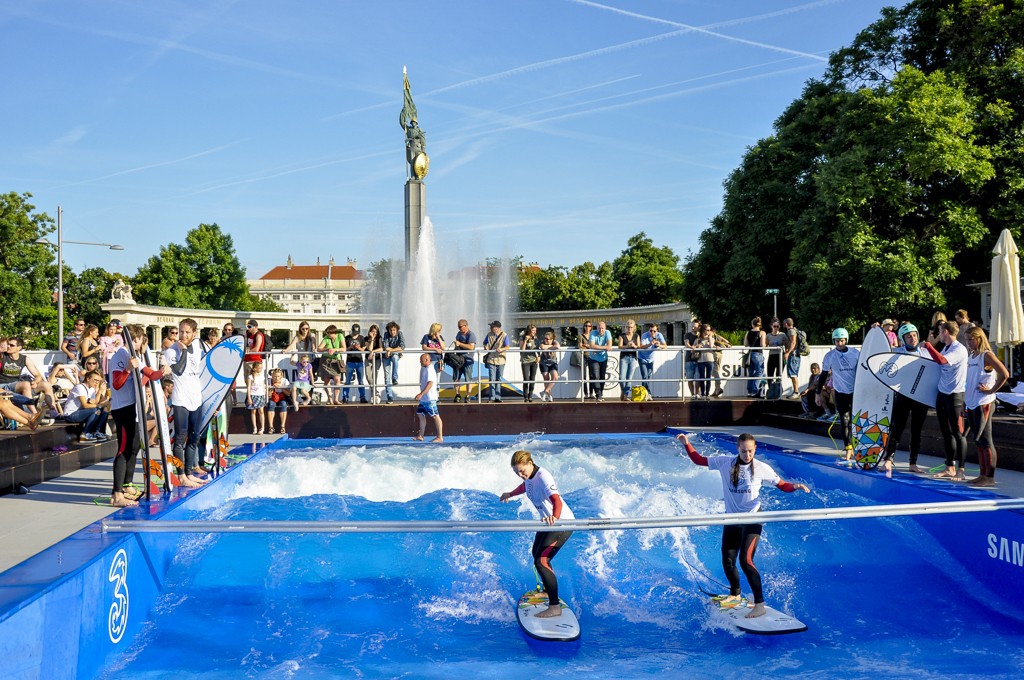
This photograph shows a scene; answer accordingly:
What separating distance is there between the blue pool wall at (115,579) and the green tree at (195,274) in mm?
68397

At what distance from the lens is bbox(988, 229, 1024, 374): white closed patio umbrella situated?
13.5 metres

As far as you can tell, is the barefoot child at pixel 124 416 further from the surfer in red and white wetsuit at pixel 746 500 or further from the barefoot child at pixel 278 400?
the barefoot child at pixel 278 400

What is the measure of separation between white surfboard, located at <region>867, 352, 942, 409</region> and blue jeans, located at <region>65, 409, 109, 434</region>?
11251 millimetres

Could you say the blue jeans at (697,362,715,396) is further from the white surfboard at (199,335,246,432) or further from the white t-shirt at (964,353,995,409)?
the white surfboard at (199,335,246,432)

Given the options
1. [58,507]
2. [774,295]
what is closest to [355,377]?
[58,507]

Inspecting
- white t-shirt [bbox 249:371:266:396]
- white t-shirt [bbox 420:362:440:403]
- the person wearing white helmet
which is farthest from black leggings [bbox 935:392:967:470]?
white t-shirt [bbox 249:371:266:396]

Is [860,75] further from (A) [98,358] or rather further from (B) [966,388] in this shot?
(A) [98,358]

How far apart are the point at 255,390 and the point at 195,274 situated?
61967mm

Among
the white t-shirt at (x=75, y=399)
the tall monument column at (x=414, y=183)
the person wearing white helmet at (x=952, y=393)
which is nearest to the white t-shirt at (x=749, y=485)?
the person wearing white helmet at (x=952, y=393)

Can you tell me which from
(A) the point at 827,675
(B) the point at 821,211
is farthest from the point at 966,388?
(B) the point at 821,211

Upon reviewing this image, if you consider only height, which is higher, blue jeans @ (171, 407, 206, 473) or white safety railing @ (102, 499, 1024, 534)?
blue jeans @ (171, 407, 206, 473)

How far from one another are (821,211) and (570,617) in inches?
843

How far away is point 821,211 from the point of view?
25922 mm

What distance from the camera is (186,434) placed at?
34.6ft
